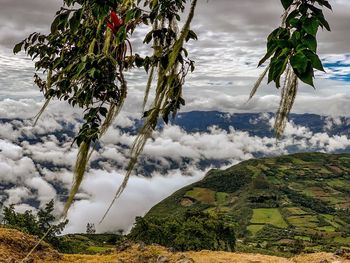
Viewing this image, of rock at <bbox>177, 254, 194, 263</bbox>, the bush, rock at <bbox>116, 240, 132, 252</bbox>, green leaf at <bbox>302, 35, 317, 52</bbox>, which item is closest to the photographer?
green leaf at <bbox>302, 35, 317, 52</bbox>

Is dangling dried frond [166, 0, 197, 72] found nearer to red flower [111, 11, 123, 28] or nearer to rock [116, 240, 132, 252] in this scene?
red flower [111, 11, 123, 28]

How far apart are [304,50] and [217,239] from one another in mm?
63267

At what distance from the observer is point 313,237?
184 metres

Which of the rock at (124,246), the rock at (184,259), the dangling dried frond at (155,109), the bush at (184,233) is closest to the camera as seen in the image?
the dangling dried frond at (155,109)

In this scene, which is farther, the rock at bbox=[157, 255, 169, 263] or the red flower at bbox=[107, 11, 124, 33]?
the rock at bbox=[157, 255, 169, 263]

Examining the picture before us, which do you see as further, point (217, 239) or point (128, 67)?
point (217, 239)

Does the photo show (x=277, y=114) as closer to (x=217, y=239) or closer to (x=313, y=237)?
(x=217, y=239)

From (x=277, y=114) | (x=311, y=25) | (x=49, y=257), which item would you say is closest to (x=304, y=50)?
(x=311, y=25)

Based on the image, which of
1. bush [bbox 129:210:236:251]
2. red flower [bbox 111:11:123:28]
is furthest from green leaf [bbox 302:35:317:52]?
bush [bbox 129:210:236:251]

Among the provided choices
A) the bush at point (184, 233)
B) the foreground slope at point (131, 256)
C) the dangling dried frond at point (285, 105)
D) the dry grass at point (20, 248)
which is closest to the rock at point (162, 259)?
the foreground slope at point (131, 256)

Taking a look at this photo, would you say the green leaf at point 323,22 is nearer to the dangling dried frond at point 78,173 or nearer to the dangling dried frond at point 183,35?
the dangling dried frond at point 183,35

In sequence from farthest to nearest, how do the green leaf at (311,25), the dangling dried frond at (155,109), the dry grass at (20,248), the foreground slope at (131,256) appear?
the foreground slope at (131,256) < the dry grass at (20,248) < the dangling dried frond at (155,109) < the green leaf at (311,25)

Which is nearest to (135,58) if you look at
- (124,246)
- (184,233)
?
(124,246)

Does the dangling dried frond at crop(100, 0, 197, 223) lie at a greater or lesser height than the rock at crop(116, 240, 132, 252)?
greater
